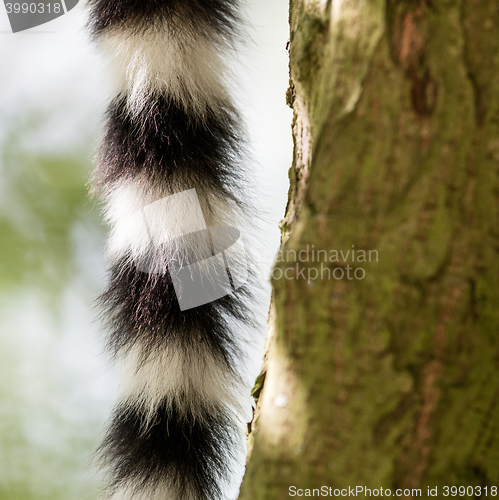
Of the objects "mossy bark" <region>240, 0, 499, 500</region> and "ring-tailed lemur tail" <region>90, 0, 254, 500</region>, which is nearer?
"mossy bark" <region>240, 0, 499, 500</region>

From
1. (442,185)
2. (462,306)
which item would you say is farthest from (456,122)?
(462,306)

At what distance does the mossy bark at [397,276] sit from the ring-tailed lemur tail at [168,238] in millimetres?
412

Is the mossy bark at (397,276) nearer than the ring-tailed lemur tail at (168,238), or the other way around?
the mossy bark at (397,276)

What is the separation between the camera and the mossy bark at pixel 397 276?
0.42 meters

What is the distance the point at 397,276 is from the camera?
1.41ft

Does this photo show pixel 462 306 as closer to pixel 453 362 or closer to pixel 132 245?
pixel 453 362

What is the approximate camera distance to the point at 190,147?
893 mm

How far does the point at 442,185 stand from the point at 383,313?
0.41ft

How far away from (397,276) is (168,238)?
1.60 feet

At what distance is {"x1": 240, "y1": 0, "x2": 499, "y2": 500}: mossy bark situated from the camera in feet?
1.36

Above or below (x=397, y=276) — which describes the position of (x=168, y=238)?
below

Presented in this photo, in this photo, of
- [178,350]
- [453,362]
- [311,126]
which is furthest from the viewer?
[178,350]

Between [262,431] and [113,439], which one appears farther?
[113,439]

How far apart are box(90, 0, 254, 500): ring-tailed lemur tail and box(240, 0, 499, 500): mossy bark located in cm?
41
